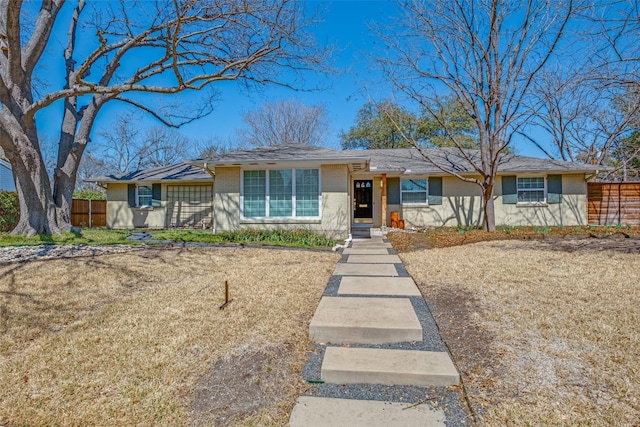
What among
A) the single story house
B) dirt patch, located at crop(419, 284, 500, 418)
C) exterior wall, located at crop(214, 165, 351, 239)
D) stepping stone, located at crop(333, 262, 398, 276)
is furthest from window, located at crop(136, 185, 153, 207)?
dirt patch, located at crop(419, 284, 500, 418)

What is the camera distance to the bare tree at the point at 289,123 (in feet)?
95.8

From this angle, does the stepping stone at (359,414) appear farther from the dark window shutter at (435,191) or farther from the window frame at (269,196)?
the dark window shutter at (435,191)

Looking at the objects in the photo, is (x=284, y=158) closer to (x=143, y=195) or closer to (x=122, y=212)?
(x=143, y=195)

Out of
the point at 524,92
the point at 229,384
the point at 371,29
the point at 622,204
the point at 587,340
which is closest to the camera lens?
the point at 229,384

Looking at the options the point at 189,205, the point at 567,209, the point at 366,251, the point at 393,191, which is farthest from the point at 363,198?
the point at 567,209

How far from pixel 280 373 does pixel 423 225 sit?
488 inches

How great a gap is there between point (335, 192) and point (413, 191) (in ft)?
15.9

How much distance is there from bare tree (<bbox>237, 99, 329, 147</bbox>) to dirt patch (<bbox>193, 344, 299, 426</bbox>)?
1054 inches

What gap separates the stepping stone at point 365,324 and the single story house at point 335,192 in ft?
22.7

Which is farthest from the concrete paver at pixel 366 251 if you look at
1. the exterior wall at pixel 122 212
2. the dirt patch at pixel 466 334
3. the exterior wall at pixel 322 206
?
the exterior wall at pixel 122 212

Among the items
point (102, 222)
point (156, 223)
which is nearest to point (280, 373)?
point (156, 223)

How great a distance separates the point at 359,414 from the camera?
2373 mm

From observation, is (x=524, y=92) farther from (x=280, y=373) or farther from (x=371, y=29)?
(x=280, y=373)

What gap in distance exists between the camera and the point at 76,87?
862cm
